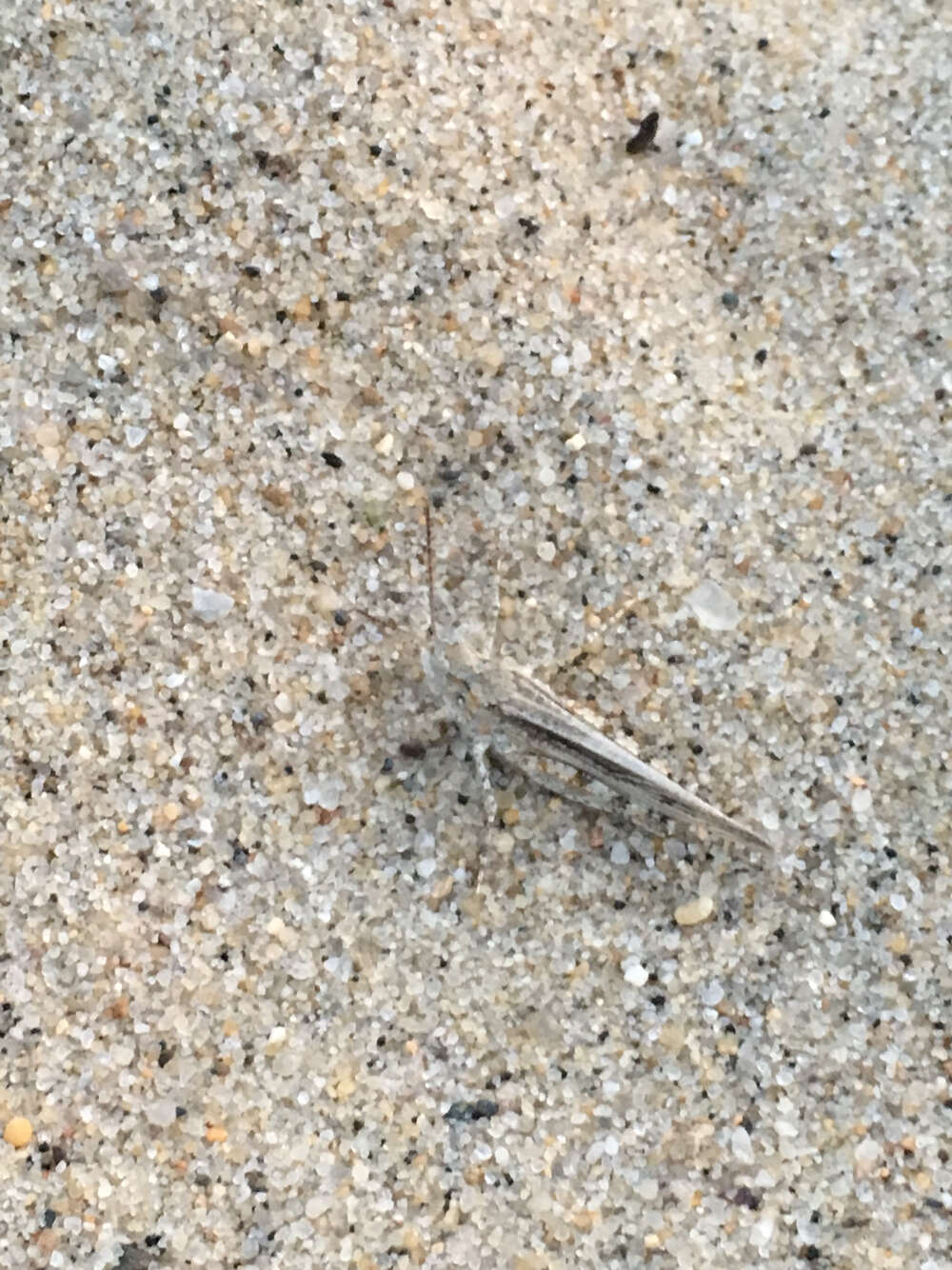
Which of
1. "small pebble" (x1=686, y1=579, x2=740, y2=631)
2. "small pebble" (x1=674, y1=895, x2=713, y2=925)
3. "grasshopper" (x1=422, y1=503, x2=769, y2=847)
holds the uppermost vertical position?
"small pebble" (x1=686, y1=579, x2=740, y2=631)

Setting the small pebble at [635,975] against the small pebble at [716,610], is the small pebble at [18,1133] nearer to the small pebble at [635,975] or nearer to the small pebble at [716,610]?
the small pebble at [635,975]

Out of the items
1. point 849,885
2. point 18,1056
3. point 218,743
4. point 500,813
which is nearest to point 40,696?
point 218,743

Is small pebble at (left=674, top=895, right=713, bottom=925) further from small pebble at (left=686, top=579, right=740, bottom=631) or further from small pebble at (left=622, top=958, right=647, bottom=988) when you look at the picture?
small pebble at (left=686, top=579, right=740, bottom=631)

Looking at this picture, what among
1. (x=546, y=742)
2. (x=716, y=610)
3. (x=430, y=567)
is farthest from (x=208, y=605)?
(x=716, y=610)

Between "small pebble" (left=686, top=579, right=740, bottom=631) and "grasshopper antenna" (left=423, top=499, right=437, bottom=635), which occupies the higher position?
"small pebble" (left=686, top=579, right=740, bottom=631)

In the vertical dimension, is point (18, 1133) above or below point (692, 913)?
below

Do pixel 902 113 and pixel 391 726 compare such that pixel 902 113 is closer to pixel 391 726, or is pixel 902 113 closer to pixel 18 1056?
pixel 391 726

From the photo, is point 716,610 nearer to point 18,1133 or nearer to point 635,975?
point 635,975

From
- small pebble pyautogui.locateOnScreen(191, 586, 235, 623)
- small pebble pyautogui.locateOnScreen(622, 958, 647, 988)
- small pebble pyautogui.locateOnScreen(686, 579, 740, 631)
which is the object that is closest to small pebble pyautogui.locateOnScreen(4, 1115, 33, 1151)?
small pebble pyautogui.locateOnScreen(191, 586, 235, 623)

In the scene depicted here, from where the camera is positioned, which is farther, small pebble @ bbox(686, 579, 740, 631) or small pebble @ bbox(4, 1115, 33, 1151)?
small pebble @ bbox(686, 579, 740, 631)
